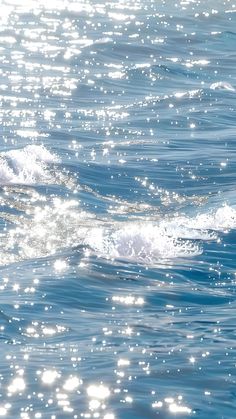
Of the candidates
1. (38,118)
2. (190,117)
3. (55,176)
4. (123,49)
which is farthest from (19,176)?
(123,49)

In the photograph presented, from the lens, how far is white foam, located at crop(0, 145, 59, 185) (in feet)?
38.6

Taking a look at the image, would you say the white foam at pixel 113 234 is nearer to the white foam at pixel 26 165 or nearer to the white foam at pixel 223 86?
the white foam at pixel 26 165

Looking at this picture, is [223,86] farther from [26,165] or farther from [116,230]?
[116,230]

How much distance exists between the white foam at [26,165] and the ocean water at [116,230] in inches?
1.1

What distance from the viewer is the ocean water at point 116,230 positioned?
684 cm

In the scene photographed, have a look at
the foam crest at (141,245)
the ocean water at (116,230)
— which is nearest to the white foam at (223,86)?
the ocean water at (116,230)

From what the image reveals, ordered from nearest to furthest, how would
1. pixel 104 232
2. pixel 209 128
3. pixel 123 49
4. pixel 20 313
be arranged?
pixel 20 313, pixel 104 232, pixel 209 128, pixel 123 49

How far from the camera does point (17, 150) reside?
12.8m

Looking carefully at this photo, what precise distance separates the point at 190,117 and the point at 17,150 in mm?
3628

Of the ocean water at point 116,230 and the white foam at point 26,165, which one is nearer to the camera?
the ocean water at point 116,230

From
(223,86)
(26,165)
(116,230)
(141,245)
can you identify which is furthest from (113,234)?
(223,86)

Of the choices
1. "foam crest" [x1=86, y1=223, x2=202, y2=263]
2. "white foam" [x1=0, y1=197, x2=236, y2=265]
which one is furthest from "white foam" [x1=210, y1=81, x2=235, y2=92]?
"foam crest" [x1=86, y1=223, x2=202, y2=263]

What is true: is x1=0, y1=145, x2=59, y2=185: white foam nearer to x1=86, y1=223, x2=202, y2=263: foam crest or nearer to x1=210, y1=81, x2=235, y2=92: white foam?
x1=86, y1=223, x2=202, y2=263: foam crest

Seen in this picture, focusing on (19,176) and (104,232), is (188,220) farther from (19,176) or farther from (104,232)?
(19,176)
